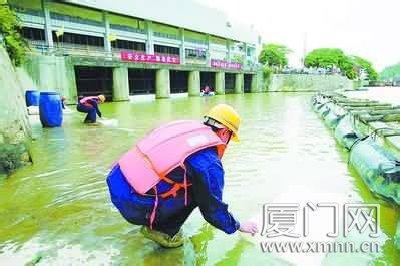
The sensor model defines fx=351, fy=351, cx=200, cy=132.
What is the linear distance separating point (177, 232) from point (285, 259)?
3.08ft

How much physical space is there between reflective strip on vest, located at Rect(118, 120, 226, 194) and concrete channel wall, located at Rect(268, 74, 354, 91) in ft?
151

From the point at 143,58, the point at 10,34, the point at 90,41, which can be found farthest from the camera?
the point at 90,41

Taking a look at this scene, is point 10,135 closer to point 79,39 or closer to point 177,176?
point 177,176

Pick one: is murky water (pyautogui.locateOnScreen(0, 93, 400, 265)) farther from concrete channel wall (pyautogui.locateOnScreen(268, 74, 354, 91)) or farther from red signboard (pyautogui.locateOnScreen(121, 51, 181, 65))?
concrete channel wall (pyautogui.locateOnScreen(268, 74, 354, 91))

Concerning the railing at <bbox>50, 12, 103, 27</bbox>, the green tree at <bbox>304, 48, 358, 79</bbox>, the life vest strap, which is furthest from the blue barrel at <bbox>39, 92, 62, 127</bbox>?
the green tree at <bbox>304, 48, 358, 79</bbox>

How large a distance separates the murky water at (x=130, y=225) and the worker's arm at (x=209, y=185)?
0.60 m

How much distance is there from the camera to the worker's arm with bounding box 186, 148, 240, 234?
7.75ft

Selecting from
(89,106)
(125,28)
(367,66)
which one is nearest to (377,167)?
(89,106)

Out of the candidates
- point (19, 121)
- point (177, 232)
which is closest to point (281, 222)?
point (177, 232)

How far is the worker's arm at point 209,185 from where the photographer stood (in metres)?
2.36

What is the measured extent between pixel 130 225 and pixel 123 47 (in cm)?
3245

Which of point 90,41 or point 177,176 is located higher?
point 90,41

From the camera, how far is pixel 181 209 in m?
2.73

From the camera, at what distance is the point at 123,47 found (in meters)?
33.9
